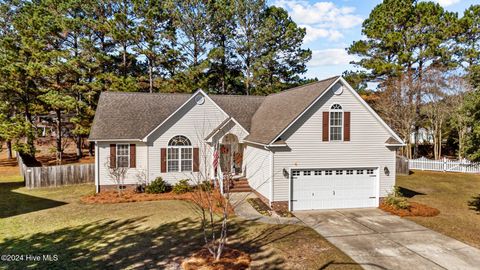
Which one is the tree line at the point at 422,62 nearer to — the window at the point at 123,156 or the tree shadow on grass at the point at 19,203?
the window at the point at 123,156

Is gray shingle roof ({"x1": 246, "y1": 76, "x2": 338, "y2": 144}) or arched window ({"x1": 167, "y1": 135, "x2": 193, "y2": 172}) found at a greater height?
gray shingle roof ({"x1": 246, "y1": 76, "x2": 338, "y2": 144})

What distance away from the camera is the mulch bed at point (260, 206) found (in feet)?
45.8

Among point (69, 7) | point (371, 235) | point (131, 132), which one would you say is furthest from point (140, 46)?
point (371, 235)

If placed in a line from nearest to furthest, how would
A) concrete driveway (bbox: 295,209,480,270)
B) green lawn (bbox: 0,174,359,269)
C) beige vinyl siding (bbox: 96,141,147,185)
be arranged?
green lawn (bbox: 0,174,359,269) < concrete driveway (bbox: 295,209,480,270) < beige vinyl siding (bbox: 96,141,147,185)

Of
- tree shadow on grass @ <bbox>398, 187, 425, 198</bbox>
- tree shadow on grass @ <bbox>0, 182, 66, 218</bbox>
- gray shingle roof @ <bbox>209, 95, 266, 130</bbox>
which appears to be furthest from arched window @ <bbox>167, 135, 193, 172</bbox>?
tree shadow on grass @ <bbox>398, 187, 425, 198</bbox>

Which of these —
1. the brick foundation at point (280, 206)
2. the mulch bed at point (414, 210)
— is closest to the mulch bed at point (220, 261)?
the brick foundation at point (280, 206)

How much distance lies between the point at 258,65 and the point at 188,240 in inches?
1010

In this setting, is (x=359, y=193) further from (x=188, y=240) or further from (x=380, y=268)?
(x=188, y=240)

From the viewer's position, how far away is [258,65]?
33031 mm

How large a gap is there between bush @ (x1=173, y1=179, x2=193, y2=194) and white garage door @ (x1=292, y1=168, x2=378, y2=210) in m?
6.75

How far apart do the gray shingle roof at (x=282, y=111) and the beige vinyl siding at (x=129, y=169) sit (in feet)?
22.2

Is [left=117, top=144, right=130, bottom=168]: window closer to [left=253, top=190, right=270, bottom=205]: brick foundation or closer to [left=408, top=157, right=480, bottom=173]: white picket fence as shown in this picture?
[left=253, top=190, right=270, bottom=205]: brick foundation

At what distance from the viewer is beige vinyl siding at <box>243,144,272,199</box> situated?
14.8 metres

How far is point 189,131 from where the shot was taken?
18.7m
